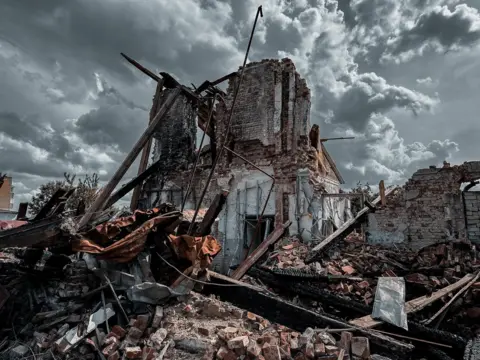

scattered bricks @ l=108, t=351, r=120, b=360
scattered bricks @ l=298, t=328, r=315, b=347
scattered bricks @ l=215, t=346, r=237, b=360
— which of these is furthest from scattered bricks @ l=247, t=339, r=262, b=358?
scattered bricks @ l=108, t=351, r=120, b=360

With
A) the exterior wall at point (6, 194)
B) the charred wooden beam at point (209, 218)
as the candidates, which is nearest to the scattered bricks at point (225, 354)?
the charred wooden beam at point (209, 218)

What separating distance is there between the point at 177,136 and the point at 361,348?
42.3ft

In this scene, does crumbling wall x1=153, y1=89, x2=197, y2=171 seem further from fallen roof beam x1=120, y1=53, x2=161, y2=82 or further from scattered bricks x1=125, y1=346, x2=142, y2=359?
scattered bricks x1=125, y1=346, x2=142, y2=359

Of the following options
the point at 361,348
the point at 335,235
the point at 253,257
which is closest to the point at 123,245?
the point at 253,257

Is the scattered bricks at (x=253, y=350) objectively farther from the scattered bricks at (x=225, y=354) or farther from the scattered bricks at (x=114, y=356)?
the scattered bricks at (x=114, y=356)

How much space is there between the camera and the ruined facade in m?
9.95

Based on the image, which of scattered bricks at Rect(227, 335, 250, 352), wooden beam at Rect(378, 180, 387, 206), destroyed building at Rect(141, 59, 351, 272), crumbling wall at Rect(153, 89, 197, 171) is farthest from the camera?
crumbling wall at Rect(153, 89, 197, 171)

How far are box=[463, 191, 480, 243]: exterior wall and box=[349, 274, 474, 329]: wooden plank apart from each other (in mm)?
4236

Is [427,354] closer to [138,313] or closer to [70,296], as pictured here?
[138,313]

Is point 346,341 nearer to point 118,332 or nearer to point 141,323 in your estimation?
point 141,323

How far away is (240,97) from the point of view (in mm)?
14062

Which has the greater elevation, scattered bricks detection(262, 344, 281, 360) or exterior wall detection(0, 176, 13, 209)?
exterior wall detection(0, 176, 13, 209)

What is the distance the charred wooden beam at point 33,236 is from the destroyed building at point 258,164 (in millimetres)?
7910

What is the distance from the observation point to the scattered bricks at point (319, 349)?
3225 millimetres
